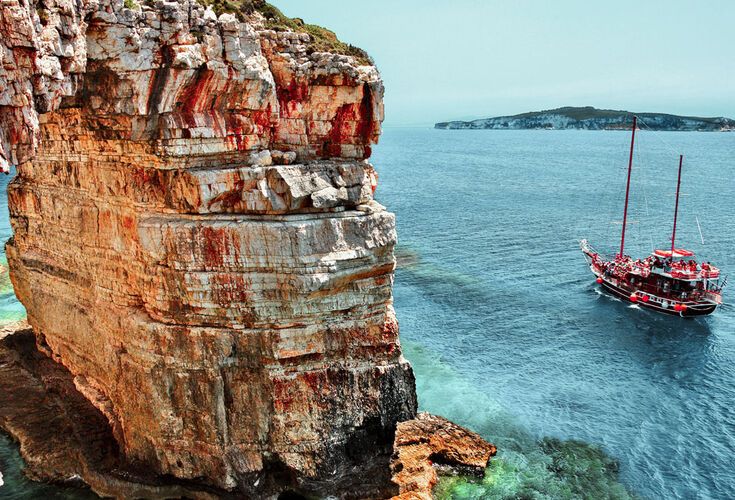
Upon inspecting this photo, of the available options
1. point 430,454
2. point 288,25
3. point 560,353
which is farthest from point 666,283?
point 288,25

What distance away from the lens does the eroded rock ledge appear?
77.6ft

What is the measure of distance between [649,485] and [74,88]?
30.9 meters

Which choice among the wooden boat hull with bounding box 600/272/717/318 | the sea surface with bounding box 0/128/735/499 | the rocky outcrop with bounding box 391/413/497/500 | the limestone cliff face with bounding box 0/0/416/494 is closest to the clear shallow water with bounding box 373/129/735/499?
the sea surface with bounding box 0/128/735/499

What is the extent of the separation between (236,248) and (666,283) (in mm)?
44617

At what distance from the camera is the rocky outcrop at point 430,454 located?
29.2 metres

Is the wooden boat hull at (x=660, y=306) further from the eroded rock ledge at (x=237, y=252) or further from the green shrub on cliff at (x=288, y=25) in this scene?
the green shrub on cliff at (x=288, y=25)

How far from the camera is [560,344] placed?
4800cm

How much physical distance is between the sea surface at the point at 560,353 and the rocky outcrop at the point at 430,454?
93 centimetres

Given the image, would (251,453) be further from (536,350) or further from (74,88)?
(536,350)

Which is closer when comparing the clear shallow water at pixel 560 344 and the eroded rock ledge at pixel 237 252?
the eroded rock ledge at pixel 237 252

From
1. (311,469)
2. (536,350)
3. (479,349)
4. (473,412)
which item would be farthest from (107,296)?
(536,350)

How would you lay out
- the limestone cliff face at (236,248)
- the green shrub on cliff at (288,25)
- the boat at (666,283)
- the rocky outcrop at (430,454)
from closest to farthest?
the limestone cliff face at (236,248)
the green shrub on cliff at (288,25)
the rocky outcrop at (430,454)
the boat at (666,283)

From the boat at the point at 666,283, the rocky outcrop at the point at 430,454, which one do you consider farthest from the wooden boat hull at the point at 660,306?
the rocky outcrop at the point at 430,454

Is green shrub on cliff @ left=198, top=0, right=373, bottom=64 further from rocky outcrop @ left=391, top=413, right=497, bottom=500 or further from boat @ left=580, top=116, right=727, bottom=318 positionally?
boat @ left=580, top=116, right=727, bottom=318
